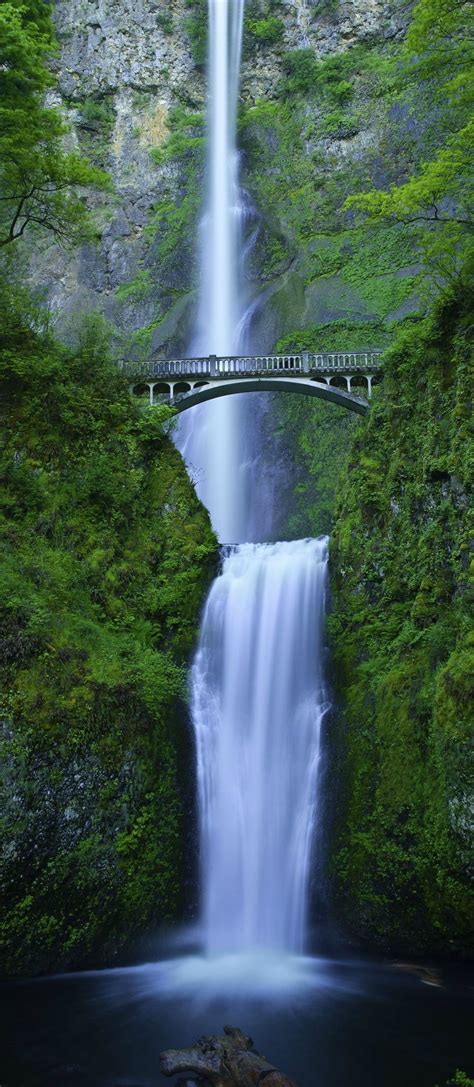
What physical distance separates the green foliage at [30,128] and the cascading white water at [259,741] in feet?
27.8

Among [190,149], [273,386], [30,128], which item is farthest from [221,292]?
[30,128]

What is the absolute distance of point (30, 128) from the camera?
1356cm

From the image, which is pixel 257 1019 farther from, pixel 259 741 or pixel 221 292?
pixel 221 292

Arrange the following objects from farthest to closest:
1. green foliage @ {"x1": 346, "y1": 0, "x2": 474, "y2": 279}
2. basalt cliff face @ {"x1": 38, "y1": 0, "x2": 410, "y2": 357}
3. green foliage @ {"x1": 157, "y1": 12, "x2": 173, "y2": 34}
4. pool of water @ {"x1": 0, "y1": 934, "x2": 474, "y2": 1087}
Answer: green foliage @ {"x1": 157, "y1": 12, "x2": 173, "y2": 34} → basalt cliff face @ {"x1": 38, "y1": 0, "x2": 410, "y2": 357} → green foliage @ {"x1": 346, "y1": 0, "x2": 474, "y2": 279} → pool of water @ {"x1": 0, "y1": 934, "x2": 474, "y2": 1087}

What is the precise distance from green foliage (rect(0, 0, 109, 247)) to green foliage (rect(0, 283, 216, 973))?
2146mm

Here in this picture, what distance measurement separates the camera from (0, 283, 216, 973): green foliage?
9422 millimetres

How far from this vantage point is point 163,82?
37.7 metres

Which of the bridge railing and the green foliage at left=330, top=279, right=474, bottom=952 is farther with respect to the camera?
the bridge railing

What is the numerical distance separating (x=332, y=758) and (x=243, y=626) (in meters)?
3.22

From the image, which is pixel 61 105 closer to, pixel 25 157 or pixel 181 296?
pixel 181 296

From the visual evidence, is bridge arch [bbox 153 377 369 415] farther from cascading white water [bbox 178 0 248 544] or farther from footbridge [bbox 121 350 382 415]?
cascading white water [bbox 178 0 248 544]

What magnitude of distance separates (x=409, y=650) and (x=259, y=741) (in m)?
3.06

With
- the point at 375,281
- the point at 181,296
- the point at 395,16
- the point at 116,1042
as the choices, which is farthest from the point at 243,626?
the point at 395,16

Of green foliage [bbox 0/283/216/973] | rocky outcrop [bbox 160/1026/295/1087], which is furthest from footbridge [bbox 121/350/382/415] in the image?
rocky outcrop [bbox 160/1026/295/1087]
